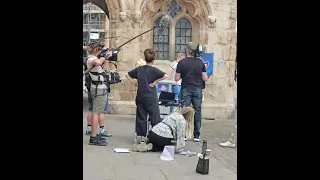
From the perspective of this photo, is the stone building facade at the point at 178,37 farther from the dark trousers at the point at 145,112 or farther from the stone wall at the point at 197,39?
the dark trousers at the point at 145,112

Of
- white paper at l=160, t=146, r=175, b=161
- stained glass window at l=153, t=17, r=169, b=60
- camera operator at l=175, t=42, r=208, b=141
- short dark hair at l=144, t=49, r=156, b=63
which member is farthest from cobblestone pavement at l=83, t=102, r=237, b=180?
stained glass window at l=153, t=17, r=169, b=60

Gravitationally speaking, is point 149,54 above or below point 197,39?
below

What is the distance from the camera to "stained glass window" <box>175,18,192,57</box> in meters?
11.8

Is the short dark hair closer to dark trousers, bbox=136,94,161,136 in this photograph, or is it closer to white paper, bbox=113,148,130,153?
dark trousers, bbox=136,94,161,136

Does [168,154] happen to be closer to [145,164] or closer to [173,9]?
[145,164]

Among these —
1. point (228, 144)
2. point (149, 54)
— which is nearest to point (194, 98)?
point (228, 144)

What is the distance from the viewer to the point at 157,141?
21.0 feet

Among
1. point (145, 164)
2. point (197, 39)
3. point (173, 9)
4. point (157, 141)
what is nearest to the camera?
point (145, 164)

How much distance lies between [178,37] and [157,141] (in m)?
5.95

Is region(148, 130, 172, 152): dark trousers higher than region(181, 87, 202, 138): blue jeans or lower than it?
lower

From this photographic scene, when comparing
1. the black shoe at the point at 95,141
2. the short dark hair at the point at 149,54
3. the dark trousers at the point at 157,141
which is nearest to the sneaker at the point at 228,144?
the dark trousers at the point at 157,141

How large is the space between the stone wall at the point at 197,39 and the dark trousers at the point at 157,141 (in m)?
4.75
